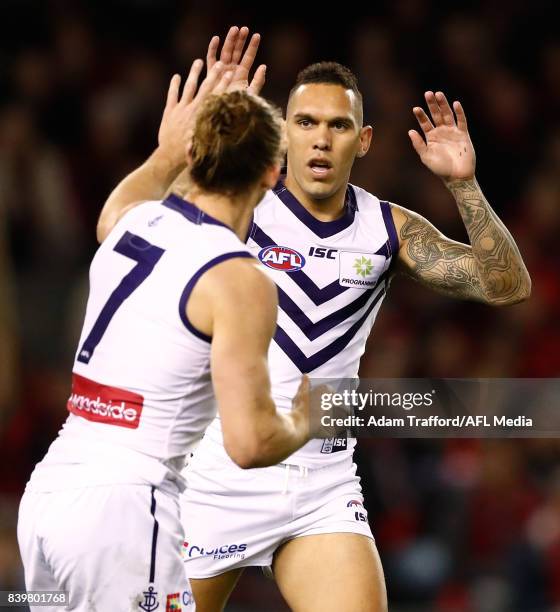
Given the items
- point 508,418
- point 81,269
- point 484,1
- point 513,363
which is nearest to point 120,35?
point 81,269

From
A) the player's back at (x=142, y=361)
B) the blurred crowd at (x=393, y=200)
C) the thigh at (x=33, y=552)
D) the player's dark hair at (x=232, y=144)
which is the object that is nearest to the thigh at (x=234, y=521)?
the player's back at (x=142, y=361)

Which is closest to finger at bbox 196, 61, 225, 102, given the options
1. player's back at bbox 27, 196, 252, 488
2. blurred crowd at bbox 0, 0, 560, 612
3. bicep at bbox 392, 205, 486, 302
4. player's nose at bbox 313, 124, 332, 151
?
player's nose at bbox 313, 124, 332, 151

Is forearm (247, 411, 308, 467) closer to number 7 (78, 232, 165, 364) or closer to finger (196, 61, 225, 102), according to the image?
number 7 (78, 232, 165, 364)

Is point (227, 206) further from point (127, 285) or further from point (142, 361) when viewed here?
point (142, 361)

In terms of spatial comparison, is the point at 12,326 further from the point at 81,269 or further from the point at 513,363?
the point at 513,363

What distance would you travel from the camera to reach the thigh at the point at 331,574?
455cm

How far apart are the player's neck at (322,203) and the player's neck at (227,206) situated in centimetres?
146

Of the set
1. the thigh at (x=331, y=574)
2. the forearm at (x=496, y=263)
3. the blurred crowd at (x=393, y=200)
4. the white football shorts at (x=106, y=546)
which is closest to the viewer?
the white football shorts at (x=106, y=546)

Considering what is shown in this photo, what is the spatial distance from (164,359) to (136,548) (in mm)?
595

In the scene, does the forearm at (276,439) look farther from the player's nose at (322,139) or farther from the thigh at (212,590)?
the player's nose at (322,139)

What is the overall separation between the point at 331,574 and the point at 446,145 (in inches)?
77.8

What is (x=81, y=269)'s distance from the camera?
8.84 metres

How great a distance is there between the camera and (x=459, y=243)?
514cm

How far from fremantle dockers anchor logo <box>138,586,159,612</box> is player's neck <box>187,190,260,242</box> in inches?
46.2
